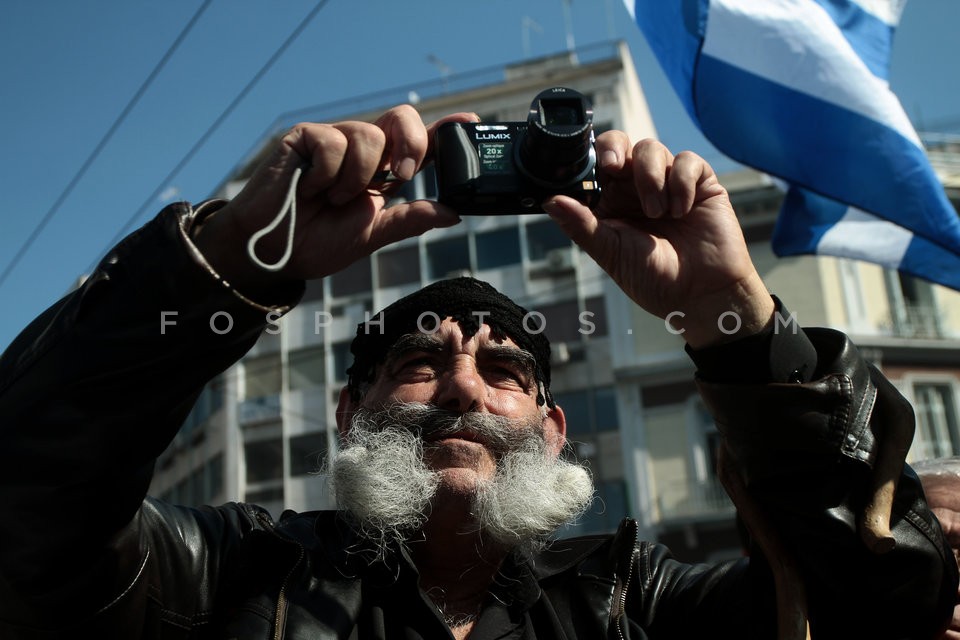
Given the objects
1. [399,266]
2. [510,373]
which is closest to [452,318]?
[510,373]

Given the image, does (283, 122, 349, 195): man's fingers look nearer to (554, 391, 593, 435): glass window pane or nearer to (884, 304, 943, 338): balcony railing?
(554, 391, 593, 435): glass window pane

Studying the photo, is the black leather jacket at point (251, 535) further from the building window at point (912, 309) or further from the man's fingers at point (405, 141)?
the building window at point (912, 309)

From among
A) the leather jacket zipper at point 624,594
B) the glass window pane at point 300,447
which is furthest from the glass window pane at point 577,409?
the leather jacket zipper at point 624,594

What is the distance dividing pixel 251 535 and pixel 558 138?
43.3 inches

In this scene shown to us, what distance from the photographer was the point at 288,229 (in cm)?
190

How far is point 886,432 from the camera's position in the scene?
214cm

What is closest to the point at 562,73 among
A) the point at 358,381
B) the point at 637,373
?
the point at 637,373

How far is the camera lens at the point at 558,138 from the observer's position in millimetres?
2047

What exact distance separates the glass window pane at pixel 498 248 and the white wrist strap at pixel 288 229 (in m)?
21.7

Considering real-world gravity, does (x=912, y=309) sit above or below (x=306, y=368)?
below

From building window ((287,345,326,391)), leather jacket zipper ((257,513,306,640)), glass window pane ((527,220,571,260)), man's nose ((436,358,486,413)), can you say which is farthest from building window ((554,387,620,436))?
leather jacket zipper ((257,513,306,640))

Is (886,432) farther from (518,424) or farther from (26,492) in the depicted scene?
(26,492)

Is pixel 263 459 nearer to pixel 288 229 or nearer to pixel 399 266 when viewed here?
pixel 399 266

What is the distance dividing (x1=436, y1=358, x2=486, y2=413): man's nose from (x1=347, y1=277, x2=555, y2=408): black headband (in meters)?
0.16
